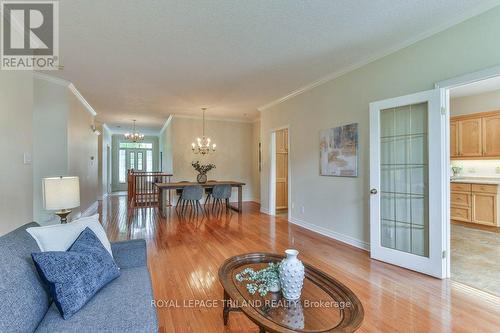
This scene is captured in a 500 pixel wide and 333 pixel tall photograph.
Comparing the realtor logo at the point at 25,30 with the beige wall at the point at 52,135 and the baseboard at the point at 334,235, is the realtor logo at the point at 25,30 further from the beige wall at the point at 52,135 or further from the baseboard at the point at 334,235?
the baseboard at the point at 334,235

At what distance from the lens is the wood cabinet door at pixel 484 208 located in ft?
14.4

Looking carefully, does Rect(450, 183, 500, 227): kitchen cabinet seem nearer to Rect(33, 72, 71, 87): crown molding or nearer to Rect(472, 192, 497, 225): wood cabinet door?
Rect(472, 192, 497, 225): wood cabinet door

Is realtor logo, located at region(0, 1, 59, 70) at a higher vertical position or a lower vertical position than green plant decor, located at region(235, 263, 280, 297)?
higher

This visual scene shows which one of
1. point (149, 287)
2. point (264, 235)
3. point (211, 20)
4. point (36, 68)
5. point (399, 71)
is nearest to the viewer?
point (149, 287)

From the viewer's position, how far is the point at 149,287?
5.16 feet

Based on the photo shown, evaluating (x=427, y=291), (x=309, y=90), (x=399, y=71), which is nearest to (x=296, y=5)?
(x=399, y=71)

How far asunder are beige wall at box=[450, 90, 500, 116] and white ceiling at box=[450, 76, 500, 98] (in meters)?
0.10

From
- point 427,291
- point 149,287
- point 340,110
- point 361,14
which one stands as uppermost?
point 361,14

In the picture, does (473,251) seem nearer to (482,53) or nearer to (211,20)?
(482,53)

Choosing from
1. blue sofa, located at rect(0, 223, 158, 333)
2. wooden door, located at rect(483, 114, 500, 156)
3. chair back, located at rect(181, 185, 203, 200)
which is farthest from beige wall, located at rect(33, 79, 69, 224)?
wooden door, located at rect(483, 114, 500, 156)

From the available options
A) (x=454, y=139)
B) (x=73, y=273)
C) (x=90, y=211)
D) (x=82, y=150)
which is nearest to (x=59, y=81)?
(x=82, y=150)

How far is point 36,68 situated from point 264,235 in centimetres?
453

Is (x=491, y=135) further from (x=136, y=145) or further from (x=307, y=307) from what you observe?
(x=136, y=145)

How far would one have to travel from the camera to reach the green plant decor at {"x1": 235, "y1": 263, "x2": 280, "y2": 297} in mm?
1592
